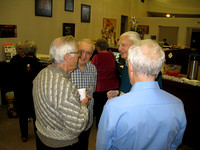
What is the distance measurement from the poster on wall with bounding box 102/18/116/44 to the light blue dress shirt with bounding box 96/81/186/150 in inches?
279

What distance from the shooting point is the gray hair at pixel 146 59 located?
1128 mm

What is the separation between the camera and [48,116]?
4.78 feet

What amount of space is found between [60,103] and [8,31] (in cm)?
399

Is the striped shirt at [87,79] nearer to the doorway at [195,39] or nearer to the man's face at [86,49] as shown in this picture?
the man's face at [86,49]

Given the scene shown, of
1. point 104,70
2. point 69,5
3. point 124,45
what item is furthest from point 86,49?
point 69,5

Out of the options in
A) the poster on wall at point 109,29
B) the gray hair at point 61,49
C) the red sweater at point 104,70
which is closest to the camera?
the gray hair at point 61,49

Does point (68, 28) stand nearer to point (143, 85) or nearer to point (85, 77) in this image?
point (85, 77)

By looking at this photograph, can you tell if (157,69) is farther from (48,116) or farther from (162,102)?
(48,116)

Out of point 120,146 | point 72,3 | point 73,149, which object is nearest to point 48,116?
point 73,149

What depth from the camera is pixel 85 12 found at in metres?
7.07

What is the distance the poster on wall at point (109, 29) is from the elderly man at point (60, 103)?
6.65m

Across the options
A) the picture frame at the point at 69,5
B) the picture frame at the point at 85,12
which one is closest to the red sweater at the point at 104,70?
the picture frame at the point at 69,5

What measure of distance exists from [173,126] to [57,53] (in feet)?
3.25

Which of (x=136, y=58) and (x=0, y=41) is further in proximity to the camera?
(x=0, y=41)
